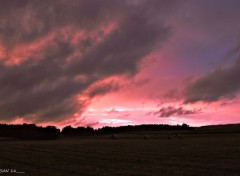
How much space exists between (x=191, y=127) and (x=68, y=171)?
5000 inches

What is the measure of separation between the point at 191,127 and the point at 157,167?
123749 mm

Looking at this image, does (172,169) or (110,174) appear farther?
(172,169)

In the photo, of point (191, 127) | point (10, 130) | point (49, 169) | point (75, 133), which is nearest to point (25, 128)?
point (10, 130)

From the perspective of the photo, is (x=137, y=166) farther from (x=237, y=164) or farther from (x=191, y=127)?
(x=191, y=127)

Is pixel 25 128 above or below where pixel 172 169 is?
above

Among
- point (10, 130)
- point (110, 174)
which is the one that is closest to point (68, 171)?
point (110, 174)

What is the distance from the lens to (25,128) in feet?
494

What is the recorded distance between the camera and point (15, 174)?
2541 centimetres

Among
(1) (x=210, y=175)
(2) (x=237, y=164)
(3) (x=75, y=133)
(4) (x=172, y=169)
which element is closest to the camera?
(1) (x=210, y=175)

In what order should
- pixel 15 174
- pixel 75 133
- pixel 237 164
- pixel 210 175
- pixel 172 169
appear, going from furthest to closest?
pixel 75 133 → pixel 237 164 → pixel 172 169 → pixel 15 174 → pixel 210 175

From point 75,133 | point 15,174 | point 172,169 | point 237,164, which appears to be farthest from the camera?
point 75,133

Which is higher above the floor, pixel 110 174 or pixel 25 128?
pixel 25 128

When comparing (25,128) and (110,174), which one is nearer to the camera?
(110,174)

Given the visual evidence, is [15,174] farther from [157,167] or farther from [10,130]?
[10,130]
